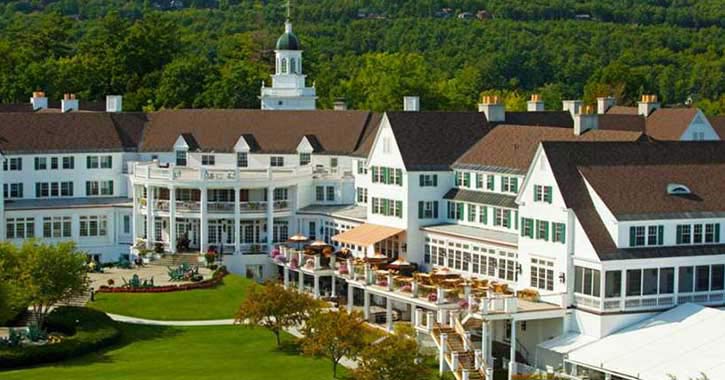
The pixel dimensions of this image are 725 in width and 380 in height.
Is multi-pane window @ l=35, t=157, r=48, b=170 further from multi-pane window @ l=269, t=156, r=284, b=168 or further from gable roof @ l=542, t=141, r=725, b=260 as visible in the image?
gable roof @ l=542, t=141, r=725, b=260

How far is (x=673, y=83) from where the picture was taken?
173 m

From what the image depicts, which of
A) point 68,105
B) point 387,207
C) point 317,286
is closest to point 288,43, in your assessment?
point 68,105

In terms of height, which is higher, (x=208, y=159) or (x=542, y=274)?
(x=208, y=159)

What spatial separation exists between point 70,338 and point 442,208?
70.1ft

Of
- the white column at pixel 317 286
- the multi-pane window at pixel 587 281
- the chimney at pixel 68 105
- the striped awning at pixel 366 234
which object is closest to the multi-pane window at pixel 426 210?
the striped awning at pixel 366 234

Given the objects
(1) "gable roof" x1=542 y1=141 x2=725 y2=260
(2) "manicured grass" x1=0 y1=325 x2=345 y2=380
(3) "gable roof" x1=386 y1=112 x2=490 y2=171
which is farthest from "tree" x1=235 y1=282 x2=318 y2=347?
(3) "gable roof" x1=386 y1=112 x2=490 y2=171

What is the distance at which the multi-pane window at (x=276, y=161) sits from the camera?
90062 millimetres

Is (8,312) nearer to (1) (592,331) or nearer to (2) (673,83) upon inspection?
(1) (592,331)

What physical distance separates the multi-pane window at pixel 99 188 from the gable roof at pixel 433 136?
66.2ft

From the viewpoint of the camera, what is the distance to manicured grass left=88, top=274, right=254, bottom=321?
71812mm

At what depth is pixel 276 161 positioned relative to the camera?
90.2m

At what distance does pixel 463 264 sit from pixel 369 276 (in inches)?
185

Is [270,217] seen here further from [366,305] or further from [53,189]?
[366,305]

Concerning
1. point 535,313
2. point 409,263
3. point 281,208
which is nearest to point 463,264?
point 409,263
